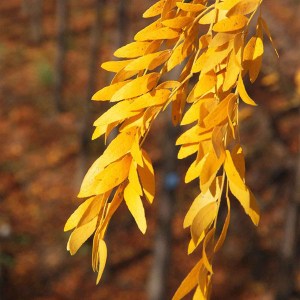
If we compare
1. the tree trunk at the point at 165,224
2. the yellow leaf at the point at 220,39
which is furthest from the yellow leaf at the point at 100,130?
the tree trunk at the point at 165,224

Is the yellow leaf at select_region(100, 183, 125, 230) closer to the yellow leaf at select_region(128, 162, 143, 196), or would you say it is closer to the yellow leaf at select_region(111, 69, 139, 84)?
the yellow leaf at select_region(128, 162, 143, 196)

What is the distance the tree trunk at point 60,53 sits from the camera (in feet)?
43.7

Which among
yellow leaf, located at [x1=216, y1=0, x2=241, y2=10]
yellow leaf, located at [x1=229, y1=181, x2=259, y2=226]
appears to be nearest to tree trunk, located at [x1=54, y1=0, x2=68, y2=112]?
yellow leaf, located at [x1=216, y1=0, x2=241, y2=10]

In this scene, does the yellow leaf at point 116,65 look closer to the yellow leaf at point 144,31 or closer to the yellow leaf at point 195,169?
the yellow leaf at point 144,31

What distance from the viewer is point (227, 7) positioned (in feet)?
3.00

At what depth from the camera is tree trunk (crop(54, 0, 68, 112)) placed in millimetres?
13305

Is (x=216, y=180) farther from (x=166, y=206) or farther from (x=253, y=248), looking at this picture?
(x=253, y=248)

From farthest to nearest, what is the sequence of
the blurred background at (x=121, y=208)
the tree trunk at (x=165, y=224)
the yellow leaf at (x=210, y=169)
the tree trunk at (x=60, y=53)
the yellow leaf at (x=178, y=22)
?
the tree trunk at (x=60, y=53), the blurred background at (x=121, y=208), the tree trunk at (x=165, y=224), the yellow leaf at (x=178, y=22), the yellow leaf at (x=210, y=169)

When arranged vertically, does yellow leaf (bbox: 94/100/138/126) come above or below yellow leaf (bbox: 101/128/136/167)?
above

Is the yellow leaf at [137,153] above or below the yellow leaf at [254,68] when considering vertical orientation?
below

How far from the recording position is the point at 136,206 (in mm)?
906

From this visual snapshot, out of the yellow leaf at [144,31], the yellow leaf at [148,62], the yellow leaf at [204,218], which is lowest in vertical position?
the yellow leaf at [204,218]

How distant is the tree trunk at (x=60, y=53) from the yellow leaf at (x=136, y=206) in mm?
12592

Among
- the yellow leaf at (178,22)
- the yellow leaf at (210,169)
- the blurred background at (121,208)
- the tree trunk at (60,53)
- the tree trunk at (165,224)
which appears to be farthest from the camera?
the tree trunk at (60,53)
